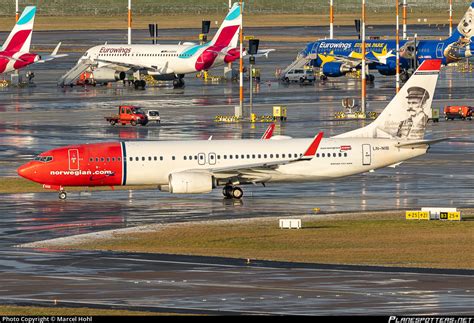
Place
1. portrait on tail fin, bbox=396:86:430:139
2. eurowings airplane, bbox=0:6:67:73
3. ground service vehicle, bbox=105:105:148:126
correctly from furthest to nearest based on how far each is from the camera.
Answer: eurowings airplane, bbox=0:6:67:73 → ground service vehicle, bbox=105:105:148:126 → portrait on tail fin, bbox=396:86:430:139

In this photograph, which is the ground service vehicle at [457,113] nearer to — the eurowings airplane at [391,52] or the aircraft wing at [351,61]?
the eurowings airplane at [391,52]

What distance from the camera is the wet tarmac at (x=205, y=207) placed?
4656cm

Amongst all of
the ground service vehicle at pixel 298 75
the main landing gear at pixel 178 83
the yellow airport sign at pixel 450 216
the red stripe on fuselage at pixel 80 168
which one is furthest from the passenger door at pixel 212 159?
the ground service vehicle at pixel 298 75

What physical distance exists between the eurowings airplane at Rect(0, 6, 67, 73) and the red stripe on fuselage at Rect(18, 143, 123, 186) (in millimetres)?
80364

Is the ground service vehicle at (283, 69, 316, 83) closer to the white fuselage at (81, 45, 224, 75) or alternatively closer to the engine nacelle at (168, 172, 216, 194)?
the white fuselage at (81, 45, 224, 75)

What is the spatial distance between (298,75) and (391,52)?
12758mm

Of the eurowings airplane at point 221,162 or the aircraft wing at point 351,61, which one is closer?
the eurowings airplane at point 221,162

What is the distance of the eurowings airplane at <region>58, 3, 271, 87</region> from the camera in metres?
165

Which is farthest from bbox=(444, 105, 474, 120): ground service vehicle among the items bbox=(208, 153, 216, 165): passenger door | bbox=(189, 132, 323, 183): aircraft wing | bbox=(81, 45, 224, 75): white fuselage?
bbox=(208, 153, 216, 165): passenger door

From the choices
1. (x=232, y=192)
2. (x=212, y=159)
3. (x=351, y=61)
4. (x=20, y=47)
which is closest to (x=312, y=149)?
(x=232, y=192)

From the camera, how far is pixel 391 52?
170000 mm

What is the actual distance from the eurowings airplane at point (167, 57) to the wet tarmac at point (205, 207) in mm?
5520

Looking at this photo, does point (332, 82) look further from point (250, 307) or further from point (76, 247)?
point (250, 307)

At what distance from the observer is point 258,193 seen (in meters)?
82.5
